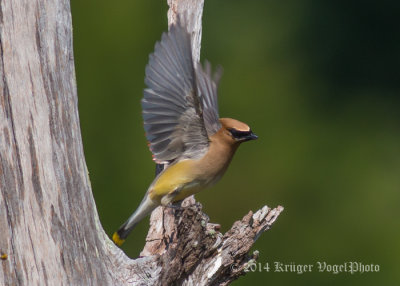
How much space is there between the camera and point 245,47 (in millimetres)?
8977

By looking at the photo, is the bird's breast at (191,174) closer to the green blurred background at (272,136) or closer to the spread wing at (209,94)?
the spread wing at (209,94)

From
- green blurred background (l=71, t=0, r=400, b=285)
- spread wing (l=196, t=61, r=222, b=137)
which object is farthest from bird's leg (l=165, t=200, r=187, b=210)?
green blurred background (l=71, t=0, r=400, b=285)

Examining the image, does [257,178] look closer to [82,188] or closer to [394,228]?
[394,228]

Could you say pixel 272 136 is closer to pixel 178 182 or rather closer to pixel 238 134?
pixel 238 134

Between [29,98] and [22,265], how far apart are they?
746mm

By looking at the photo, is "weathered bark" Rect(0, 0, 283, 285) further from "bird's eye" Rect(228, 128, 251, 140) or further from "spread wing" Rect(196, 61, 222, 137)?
"spread wing" Rect(196, 61, 222, 137)

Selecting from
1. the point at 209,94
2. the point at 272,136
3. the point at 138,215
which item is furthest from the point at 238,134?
the point at 272,136

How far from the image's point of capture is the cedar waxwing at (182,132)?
5184 mm

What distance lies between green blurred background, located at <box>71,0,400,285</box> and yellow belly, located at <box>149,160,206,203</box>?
5.55 ft

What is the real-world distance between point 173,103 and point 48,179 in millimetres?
1180

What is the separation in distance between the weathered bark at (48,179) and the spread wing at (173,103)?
0.77 metres

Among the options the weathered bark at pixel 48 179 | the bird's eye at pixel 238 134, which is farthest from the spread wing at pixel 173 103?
the weathered bark at pixel 48 179

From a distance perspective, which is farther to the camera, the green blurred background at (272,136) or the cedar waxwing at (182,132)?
the green blurred background at (272,136)

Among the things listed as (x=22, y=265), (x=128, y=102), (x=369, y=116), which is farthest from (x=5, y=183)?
(x=369, y=116)
